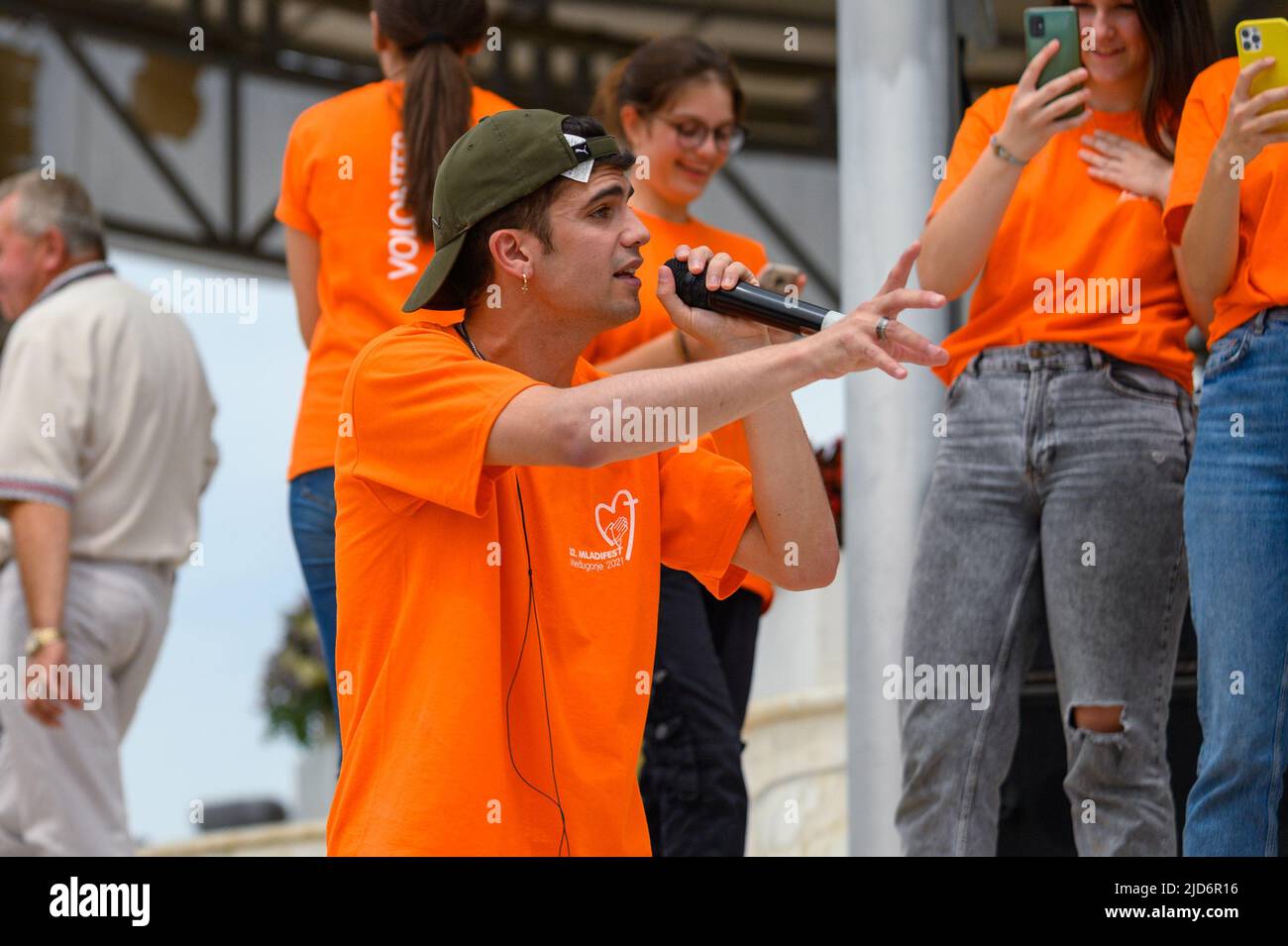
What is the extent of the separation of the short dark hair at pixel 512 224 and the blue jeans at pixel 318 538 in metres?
0.73

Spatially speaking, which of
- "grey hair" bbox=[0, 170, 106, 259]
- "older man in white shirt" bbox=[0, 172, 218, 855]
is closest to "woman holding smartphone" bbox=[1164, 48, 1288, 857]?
"older man in white shirt" bbox=[0, 172, 218, 855]

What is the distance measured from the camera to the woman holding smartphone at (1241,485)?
99.3 inches

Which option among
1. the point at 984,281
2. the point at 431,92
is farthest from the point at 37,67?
the point at 984,281

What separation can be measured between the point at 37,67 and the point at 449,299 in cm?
625

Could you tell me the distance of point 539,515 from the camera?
7.38 ft

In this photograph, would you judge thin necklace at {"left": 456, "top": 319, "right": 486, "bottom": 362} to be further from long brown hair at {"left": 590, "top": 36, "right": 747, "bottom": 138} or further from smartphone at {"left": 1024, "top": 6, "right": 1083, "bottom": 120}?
long brown hair at {"left": 590, "top": 36, "right": 747, "bottom": 138}

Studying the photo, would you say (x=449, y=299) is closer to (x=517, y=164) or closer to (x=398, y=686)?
(x=517, y=164)

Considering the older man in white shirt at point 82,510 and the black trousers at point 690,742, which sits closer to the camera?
the black trousers at point 690,742

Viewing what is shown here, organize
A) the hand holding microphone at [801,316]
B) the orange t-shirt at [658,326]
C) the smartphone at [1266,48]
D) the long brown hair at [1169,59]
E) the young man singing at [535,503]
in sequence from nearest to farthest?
the hand holding microphone at [801,316]
the young man singing at [535,503]
the smartphone at [1266,48]
the long brown hair at [1169,59]
the orange t-shirt at [658,326]

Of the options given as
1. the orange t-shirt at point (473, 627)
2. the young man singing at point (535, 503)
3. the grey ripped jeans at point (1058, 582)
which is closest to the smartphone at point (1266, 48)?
the grey ripped jeans at point (1058, 582)

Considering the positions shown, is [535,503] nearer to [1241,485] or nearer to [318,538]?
[318,538]

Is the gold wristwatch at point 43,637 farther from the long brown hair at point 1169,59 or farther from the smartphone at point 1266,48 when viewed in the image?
the smartphone at point 1266,48

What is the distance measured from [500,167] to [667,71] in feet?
4.27

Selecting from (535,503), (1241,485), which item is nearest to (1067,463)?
(1241,485)
